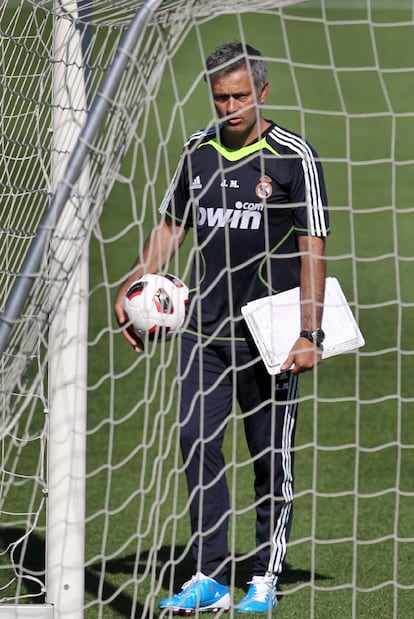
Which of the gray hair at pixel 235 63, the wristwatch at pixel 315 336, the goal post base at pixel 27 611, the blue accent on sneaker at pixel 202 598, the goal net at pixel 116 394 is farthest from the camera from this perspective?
the blue accent on sneaker at pixel 202 598

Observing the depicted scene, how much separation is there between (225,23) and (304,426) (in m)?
18.8

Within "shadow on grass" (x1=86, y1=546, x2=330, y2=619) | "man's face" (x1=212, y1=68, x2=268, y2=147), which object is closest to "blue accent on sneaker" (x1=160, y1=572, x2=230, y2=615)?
"shadow on grass" (x1=86, y1=546, x2=330, y2=619)

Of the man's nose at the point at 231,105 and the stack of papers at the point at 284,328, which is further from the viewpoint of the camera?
the stack of papers at the point at 284,328

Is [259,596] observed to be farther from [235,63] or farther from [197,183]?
[235,63]

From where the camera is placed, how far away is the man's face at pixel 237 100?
4469 millimetres

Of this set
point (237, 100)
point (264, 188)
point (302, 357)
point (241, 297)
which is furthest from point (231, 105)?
point (302, 357)

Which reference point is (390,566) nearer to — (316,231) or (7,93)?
(316,231)

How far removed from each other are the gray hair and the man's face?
2 cm

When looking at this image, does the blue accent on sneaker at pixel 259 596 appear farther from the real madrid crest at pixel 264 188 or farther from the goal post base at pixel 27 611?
the real madrid crest at pixel 264 188

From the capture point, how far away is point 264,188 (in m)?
4.64

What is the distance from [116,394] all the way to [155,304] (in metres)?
3.62

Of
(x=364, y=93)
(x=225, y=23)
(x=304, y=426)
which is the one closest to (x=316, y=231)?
(x=304, y=426)

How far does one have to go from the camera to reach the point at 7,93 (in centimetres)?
576

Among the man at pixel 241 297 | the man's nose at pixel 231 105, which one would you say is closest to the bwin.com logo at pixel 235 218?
the man at pixel 241 297
